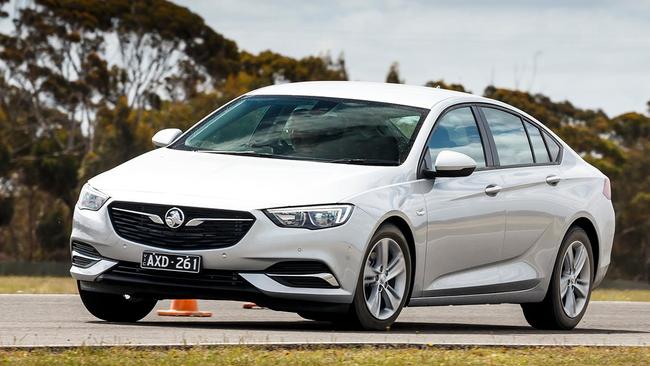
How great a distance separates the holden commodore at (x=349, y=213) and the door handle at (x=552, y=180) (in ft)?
0.04

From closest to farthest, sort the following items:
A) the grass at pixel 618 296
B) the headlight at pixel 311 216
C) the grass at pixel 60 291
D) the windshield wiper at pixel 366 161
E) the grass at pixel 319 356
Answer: the grass at pixel 319 356, the headlight at pixel 311 216, the windshield wiper at pixel 366 161, the grass at pixel 60 291, the grass at pixel 618 296

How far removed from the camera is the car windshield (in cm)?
1060

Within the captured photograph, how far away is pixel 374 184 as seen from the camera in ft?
33.0

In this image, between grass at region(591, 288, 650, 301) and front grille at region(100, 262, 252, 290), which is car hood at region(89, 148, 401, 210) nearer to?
front grille at region(100, 262, 252, 290)

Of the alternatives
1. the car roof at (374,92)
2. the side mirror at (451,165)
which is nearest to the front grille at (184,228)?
the side mirror at (451,165)

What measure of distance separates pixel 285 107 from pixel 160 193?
1794mm

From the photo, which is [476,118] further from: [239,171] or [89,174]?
[89,174]

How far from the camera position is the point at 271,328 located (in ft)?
34.7

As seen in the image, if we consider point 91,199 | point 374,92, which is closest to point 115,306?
Answer: point 91,199

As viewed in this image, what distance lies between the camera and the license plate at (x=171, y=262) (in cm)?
965

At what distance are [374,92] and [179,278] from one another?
2.47 m

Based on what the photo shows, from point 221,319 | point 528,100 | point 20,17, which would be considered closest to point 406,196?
point 221,319

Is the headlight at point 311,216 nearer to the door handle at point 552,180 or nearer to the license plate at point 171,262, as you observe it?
the license plate at point 171,262

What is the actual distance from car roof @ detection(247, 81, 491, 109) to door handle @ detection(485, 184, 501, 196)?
0.73 m
